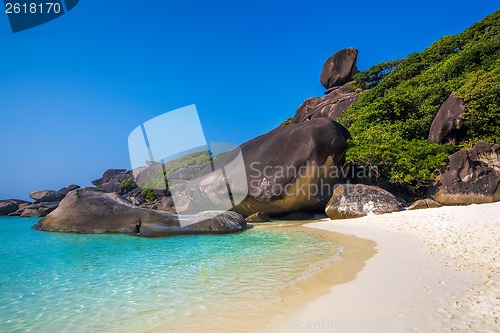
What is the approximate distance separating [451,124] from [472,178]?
5.82 meters

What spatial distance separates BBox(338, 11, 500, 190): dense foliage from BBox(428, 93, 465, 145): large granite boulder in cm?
31

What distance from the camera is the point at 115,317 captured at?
2891 millimetres

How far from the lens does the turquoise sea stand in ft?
9.37

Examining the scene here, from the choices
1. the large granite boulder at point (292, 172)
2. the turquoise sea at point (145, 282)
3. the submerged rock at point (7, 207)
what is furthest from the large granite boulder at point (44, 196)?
the turquoise sea at point (145, 282)

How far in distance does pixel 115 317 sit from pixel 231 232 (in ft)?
21.1

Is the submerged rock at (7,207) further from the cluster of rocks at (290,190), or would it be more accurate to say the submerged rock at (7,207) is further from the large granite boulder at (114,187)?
the cluster of rocks at (290,190)

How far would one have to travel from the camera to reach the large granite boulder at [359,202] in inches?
417

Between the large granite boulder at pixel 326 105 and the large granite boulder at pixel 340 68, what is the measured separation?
6.04 ft

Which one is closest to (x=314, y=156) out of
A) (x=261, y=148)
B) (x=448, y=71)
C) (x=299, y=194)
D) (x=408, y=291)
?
(x=299, y=194)

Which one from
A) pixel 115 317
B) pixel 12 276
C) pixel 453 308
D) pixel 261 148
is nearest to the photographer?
pixel 453 308

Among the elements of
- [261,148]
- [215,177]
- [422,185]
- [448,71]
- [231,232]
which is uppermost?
[448,71]

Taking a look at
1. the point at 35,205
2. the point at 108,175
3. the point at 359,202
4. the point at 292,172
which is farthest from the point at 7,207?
the point at 359,202

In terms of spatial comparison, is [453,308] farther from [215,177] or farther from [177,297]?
[215,177]

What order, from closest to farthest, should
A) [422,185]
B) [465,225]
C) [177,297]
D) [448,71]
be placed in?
[177,297], [465,225], [422,185], [448,71]
